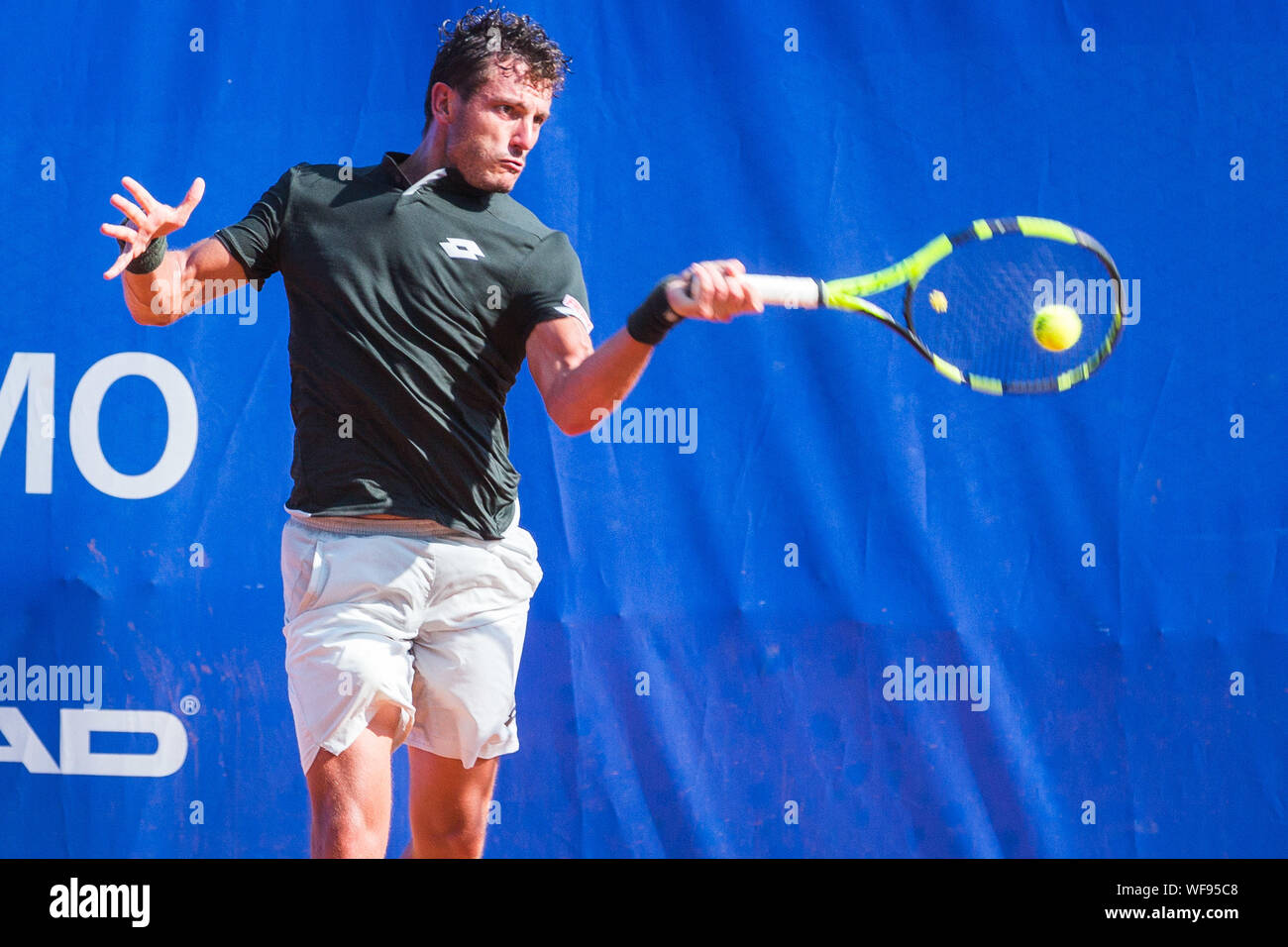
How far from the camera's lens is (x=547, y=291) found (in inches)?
99.5

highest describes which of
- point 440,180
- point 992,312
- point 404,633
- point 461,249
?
point 440,180

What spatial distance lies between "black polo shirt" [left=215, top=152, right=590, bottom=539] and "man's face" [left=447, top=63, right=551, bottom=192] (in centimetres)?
4

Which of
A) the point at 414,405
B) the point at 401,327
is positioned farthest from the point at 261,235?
the point at 414,405

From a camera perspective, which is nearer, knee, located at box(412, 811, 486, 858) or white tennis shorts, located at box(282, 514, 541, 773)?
white tennis shorts, located at box(282, 514, 541, 773)

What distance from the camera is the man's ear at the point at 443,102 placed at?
262 centimetres

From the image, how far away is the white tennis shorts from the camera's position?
2318mm

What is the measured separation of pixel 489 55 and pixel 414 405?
73 cm

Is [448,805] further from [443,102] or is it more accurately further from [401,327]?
[443,102]

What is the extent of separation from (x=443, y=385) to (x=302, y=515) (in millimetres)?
364

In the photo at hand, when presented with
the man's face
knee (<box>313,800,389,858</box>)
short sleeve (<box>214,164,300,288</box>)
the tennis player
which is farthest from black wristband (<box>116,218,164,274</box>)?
knee (<box>313,800,389,858</box>)

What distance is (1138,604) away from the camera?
2.98 meters

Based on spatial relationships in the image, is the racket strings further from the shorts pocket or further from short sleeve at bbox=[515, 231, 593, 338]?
the shorts pocket

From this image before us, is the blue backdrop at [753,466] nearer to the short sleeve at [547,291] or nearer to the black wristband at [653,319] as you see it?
the short sleeve at [547,291]

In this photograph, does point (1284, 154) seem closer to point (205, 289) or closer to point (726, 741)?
point (726, 741)
